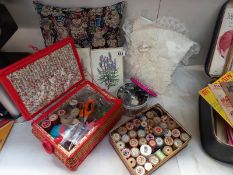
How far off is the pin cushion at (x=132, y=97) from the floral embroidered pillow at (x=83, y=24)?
16 cm

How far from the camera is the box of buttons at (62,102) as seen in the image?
67 cm

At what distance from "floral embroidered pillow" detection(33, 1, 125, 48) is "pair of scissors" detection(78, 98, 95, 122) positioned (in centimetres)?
20

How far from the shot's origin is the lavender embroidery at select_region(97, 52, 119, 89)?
0.83 metres

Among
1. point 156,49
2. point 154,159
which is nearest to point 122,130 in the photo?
point 154,159

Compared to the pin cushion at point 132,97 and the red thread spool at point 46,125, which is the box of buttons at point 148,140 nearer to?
the pin cushion at point 132,97

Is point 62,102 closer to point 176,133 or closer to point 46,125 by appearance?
point 46,125

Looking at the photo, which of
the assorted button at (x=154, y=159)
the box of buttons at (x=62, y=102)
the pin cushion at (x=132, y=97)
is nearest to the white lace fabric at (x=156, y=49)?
the pin cushion at (x=132, y=97)

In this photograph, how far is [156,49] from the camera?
821mm

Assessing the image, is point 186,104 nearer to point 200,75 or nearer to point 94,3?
point 200,75

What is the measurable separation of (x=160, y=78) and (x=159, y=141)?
24cm

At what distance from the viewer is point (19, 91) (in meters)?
0.68

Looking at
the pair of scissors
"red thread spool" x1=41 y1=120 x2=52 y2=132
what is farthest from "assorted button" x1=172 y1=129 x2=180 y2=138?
"red thread spool" x1=41 y1=120 x2=52 y2=132

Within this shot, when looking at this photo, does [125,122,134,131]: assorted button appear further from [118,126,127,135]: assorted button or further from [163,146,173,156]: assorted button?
[163,146,173,156]: assorted button

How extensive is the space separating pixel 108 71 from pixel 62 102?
194 millimetres
